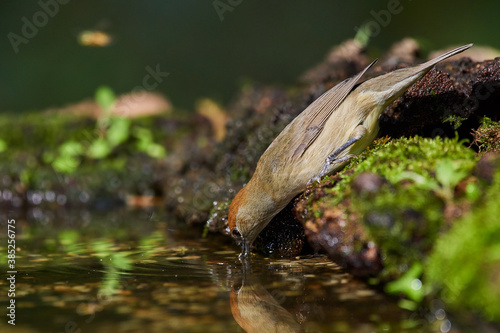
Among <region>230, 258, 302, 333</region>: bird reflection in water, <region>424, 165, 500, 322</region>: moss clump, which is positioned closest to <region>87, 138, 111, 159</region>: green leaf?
<region>230, 258, 302, 333</region>: bird reflection in water

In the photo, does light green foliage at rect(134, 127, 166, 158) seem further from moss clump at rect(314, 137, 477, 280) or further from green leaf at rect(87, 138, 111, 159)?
moss clump at rect(314, 137, 477, 280)

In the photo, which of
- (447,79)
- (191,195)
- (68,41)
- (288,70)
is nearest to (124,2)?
(68,41)

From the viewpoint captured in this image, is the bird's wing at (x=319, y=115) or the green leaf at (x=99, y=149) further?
the green leaf at (x=99, y=149)

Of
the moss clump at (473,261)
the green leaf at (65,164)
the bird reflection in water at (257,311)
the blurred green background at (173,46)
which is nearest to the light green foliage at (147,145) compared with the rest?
the green leaf at (65,164)

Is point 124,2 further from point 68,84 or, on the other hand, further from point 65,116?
point 65,116

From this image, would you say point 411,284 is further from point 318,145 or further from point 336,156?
point 318,145

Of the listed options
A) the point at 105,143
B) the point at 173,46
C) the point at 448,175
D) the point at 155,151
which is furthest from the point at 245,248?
the point at 173,46

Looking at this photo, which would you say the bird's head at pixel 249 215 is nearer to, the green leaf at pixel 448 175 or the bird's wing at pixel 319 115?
the bird's wing at pixel 319 115
